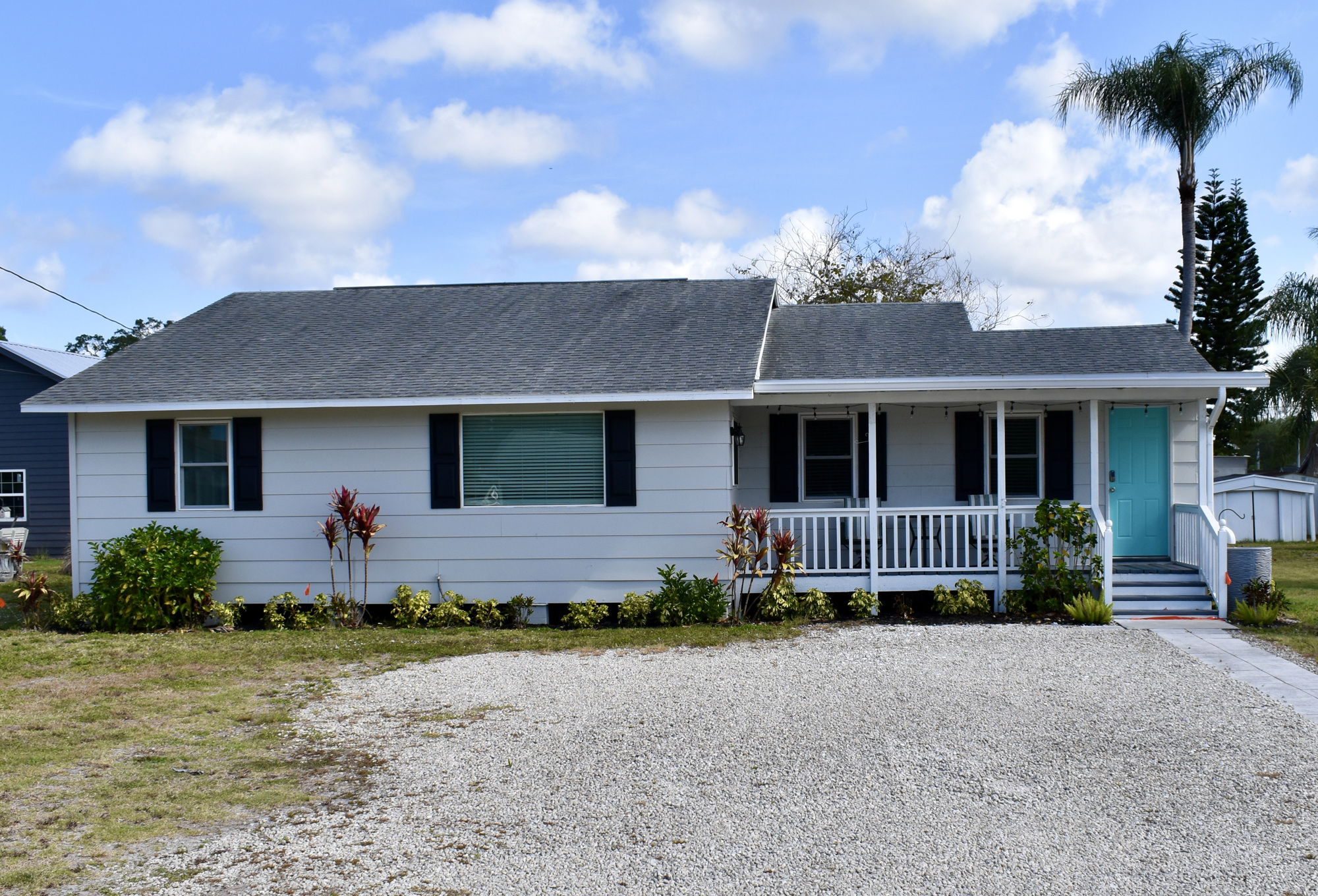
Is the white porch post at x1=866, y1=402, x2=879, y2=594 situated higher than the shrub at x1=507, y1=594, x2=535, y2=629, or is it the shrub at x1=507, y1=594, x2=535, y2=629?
the white porch post at x1=866, y1=402, x2=879, y2=594

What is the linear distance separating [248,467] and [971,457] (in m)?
8.79

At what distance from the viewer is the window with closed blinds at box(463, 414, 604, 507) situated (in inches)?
434

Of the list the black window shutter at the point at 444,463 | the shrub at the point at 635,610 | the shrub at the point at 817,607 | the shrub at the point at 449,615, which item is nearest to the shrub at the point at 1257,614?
the shrub at the point at 817,607

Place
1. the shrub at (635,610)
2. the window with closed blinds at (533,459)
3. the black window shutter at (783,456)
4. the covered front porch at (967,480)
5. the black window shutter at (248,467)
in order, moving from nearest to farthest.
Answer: the shrub at (635,610) < the covered front porch at (967,480) < the window with closed blinds at (533,459) < the black window shutter at (248,467) < the black window shutter at (783,456)

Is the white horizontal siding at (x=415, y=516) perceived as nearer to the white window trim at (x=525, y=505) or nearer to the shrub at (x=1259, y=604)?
the white window trim at (x=525, y=505)

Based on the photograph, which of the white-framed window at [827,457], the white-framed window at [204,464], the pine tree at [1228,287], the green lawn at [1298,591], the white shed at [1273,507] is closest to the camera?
the green lawn at [1298,591]

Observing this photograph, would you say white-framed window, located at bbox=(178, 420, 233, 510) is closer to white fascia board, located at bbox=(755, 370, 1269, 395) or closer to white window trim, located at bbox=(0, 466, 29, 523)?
white fascia board, located at bbox=(755, 370, 1269, 395)

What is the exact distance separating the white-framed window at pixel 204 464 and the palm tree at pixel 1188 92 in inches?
742

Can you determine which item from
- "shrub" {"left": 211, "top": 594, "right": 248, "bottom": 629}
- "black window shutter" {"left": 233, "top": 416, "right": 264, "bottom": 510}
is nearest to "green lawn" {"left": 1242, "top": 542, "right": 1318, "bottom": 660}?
"shrub" {"left": 211, "top": 594, "right": 248, "bottom": 629}

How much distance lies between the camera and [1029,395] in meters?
10.7

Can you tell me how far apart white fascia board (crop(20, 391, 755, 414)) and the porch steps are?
4755mm

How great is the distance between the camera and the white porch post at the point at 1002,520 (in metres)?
10.8

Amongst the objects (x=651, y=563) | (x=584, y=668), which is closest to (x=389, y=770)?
(x=584, y=668)

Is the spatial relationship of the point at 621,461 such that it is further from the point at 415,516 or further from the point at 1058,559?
the point at 1058,559
